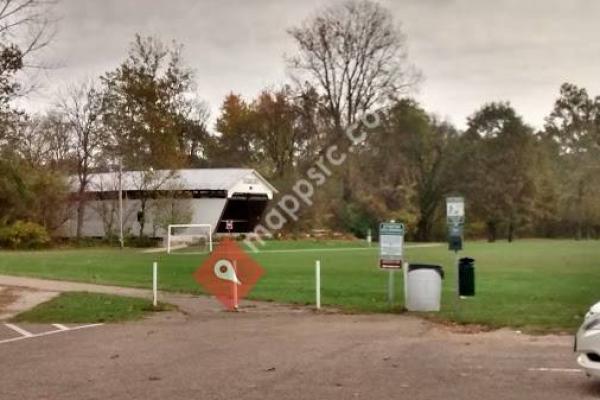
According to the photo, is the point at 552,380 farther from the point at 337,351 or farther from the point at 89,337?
the point at 89,337

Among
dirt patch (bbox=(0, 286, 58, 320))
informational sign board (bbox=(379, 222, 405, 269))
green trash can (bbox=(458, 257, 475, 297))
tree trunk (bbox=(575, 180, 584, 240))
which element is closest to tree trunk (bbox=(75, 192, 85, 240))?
dirt patch (bbox=(0, 286, 58, 320))

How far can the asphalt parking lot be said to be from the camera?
9562mm

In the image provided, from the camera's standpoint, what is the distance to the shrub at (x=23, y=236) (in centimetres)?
5319

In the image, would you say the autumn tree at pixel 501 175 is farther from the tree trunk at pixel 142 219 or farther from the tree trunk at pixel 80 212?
the tree trunk at pixel 80 212

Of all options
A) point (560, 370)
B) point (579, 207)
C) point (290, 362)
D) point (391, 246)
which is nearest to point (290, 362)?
point (290, 362)

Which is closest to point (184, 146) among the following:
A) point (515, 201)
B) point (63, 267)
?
point (515, 201)

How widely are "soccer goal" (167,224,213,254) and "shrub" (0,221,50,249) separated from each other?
8286 mm

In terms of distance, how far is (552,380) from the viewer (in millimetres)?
10016

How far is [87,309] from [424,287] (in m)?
7.44

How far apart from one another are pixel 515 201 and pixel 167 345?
7274 cm

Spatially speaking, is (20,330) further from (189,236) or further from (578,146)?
(578,146)

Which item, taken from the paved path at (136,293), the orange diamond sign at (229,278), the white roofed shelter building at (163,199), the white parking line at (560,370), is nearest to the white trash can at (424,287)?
the paved path at (136,293)

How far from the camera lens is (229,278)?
1082 inches

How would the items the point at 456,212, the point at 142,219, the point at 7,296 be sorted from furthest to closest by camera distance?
the point at 142,219
the point at 7,296
the point at 456,212
